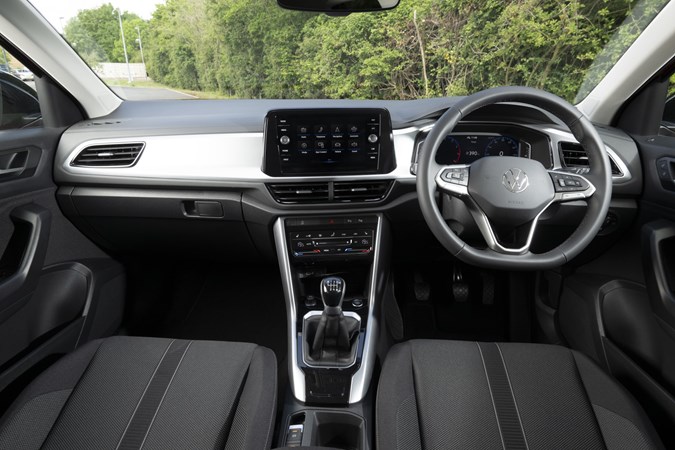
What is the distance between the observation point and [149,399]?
4.71 feet

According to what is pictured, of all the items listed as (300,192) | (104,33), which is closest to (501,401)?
(300,192)

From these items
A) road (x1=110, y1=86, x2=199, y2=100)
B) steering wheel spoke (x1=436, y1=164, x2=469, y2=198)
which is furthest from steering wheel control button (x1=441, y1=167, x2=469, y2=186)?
road (x1=110, y1=86, x2=199, y2=100)

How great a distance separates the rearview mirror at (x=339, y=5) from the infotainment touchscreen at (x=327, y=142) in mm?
365

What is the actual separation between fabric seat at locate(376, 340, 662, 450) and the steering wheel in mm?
356

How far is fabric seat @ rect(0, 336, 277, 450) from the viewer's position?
1.30 meters

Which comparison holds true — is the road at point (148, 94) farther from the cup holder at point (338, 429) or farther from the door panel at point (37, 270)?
the cup holder at point (338, 429)

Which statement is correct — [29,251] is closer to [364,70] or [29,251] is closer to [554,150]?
[364,70]

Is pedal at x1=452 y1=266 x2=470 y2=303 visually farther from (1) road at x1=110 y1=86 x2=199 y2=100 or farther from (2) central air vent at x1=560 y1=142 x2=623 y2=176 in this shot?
→ (1) road at x1=110 y1=86 x2=199 y2=100

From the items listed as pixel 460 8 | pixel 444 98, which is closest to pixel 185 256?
pixel 444 98

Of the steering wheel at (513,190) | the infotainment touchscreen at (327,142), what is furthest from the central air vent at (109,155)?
the steering wheel at (513,190)

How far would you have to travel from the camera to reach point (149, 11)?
7.42 feet

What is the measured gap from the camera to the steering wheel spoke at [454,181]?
1.53 m

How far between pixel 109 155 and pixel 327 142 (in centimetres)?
96

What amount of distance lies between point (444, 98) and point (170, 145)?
1.31 metres
